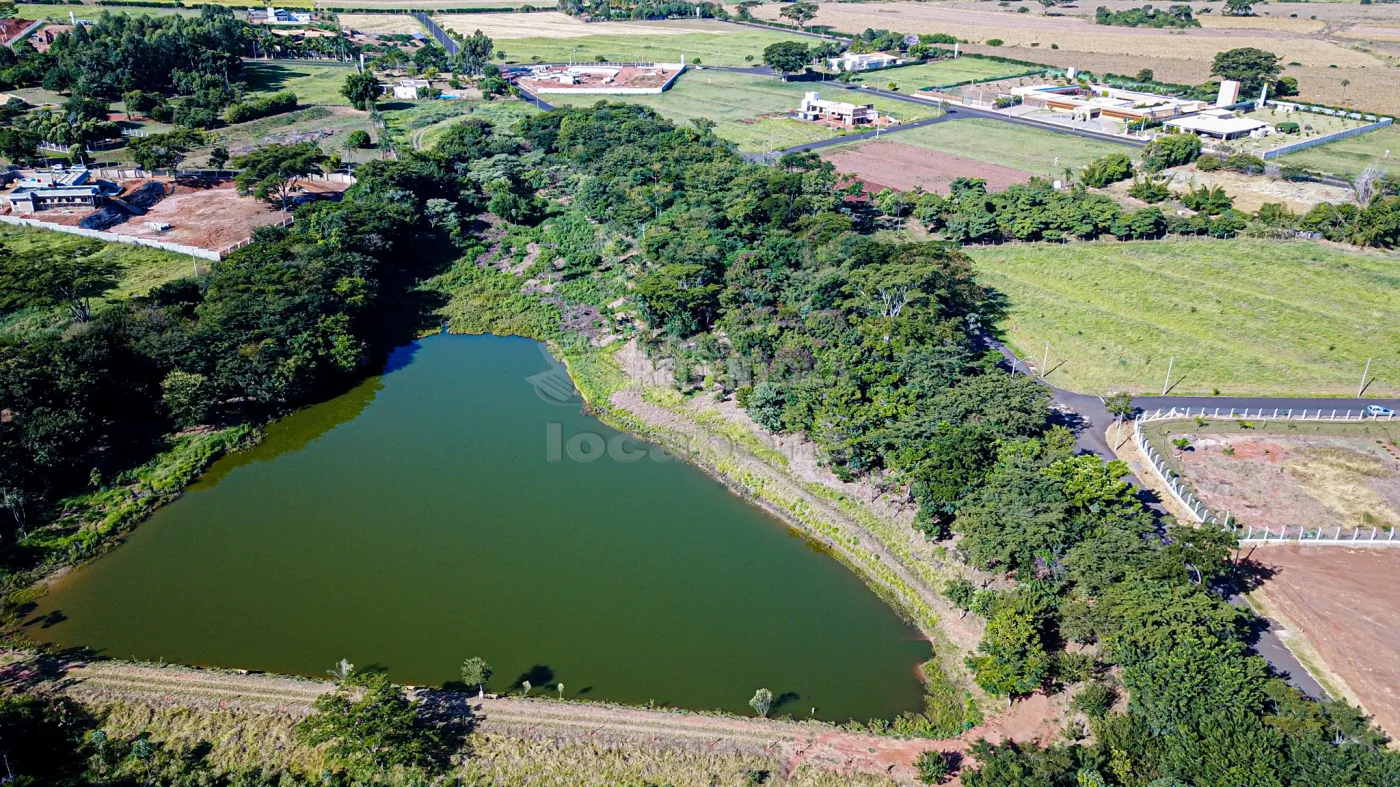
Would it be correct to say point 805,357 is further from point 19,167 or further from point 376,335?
point 19,167

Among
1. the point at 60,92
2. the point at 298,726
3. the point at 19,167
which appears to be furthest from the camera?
the point at 60,92

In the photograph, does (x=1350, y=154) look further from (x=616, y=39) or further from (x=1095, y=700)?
(x=616, y=39)

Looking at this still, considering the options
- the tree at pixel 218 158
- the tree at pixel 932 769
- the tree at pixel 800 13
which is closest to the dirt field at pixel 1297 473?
the tree at pixel 932 769

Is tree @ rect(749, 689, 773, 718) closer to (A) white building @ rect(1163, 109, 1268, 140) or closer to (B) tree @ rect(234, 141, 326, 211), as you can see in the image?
(B) tree @ rect(234, 141, 326, 211)

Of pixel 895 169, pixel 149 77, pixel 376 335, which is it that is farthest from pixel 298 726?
pixel 149 77


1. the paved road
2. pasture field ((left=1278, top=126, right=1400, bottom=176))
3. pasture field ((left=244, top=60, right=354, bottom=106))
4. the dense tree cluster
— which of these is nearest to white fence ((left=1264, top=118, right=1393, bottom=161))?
pasture field ((left=1278, top=126, right=1400, bottom=176))

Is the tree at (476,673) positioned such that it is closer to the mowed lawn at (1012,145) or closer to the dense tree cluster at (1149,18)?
the mowed lawn at (1012,145)
